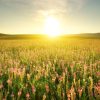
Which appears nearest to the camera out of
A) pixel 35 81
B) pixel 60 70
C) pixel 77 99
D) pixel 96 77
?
pixel 77 99

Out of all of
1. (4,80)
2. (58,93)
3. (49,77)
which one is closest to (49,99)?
(58,93)

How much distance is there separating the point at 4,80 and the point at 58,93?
1865 millimetres

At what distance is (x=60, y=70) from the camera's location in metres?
6.27

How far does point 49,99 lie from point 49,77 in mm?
1212

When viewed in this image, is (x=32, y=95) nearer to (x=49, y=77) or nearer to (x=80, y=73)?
(x=49, y=77)

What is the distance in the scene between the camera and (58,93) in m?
3.93

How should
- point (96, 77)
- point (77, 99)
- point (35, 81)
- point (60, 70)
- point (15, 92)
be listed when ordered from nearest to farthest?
point (77, 99) → point (15, 92) → point (35, 81) → point (96, 77) → point (60, 70)

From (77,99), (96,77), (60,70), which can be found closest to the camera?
(77,99)

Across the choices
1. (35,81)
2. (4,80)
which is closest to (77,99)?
(35,81)

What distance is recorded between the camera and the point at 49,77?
5246mm

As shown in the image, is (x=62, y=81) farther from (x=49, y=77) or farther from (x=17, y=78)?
(x=17, y=78)

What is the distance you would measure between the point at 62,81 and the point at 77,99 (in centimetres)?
94

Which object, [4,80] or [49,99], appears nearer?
[49,99]

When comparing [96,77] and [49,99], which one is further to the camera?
[96,77]
